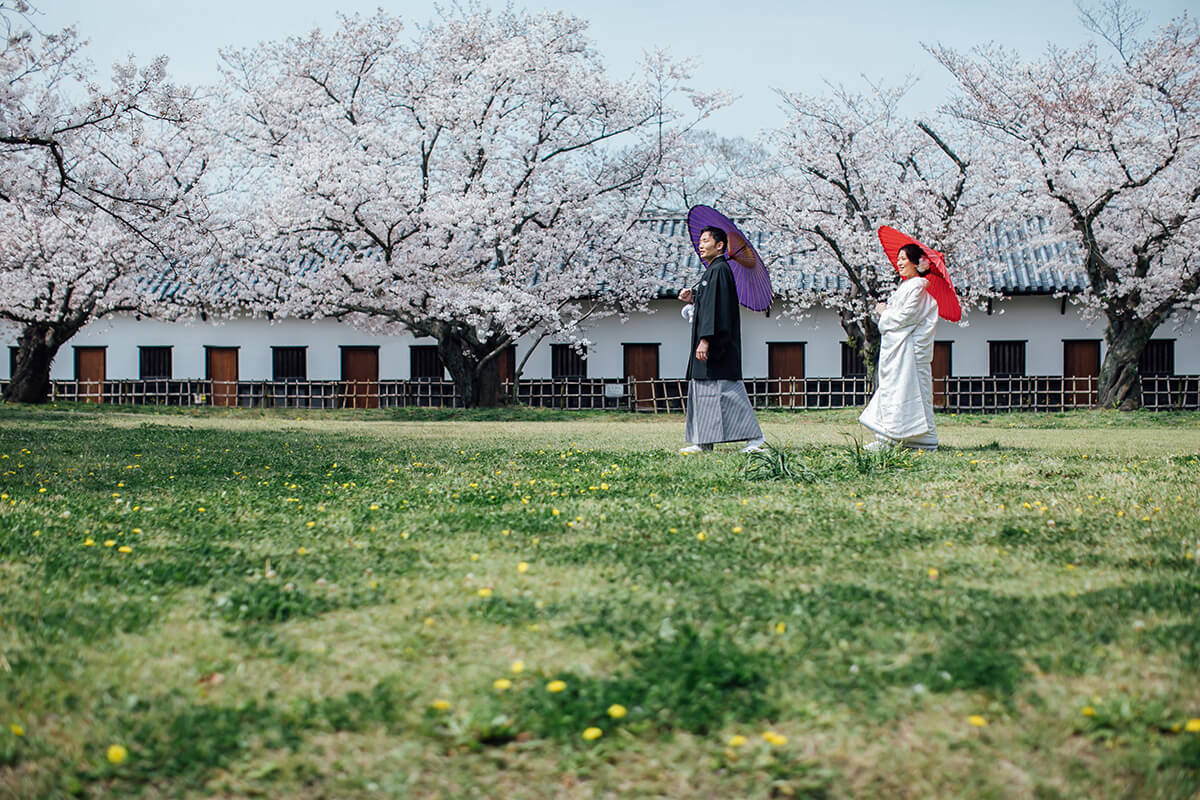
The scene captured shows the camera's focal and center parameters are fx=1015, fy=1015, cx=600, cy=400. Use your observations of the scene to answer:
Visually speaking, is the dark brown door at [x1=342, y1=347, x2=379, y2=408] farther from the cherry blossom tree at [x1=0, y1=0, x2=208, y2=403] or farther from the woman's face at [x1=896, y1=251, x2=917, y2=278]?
the woman's face at [x1=896, y1=251, x2=917, y2=278]

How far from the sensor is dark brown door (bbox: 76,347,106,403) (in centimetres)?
2883

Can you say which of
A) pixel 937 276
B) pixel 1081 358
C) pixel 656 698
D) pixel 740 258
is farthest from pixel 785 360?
pixel 656 698

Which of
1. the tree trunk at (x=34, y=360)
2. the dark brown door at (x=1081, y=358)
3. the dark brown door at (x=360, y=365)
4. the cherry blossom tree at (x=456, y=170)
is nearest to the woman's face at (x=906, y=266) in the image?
the cherry blossom tree at (x=456, y=170)

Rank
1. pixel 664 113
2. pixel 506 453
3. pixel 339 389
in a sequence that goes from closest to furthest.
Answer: pixel 506 453
pixel 664 113
pixel 339 389

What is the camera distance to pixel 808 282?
26000 mm

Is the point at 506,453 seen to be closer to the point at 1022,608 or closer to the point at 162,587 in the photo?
the point at 162,587

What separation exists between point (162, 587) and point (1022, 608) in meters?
2.92

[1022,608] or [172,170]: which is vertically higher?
[172,170]

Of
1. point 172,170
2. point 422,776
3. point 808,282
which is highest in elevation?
point 172,170

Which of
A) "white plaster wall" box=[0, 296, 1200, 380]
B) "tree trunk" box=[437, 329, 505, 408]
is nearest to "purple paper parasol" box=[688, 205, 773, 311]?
"tree trunk" box=[437, 329, 505, 408]

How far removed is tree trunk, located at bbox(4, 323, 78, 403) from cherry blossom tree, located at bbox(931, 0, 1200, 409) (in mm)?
20980

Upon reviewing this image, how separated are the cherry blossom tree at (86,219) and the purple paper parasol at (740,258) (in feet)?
24.4

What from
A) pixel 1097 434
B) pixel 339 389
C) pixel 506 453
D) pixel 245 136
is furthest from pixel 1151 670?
pixel 339 389

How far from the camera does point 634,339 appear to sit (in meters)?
27.0
